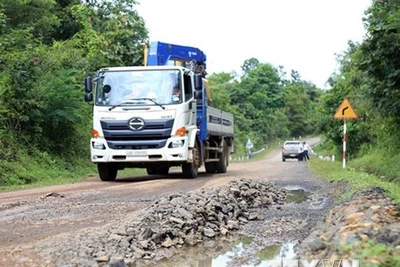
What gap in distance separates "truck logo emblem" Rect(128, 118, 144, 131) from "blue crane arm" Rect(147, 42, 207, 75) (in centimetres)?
355

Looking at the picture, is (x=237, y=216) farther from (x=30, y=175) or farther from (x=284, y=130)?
(x=284, y=130)

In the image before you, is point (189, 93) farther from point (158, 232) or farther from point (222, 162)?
point (158, 232)

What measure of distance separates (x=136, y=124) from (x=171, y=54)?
439 cm

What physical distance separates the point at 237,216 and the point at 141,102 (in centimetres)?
569

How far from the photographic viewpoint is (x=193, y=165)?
1499 cm

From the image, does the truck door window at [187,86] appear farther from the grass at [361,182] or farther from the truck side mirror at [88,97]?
the grass at [361,182]

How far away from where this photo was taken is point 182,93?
46.3ft

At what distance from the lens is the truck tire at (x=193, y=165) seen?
14830 millimetres

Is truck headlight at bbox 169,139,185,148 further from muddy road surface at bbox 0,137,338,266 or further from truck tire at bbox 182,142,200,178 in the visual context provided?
muddy road surface at bbox 0,137,338,266

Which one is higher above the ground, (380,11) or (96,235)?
(380,11)

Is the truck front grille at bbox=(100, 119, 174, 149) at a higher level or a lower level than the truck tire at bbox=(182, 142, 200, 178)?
higher

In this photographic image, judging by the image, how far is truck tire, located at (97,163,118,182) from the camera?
14781 mm

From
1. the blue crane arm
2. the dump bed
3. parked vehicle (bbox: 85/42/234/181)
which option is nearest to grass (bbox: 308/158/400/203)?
the dump bed

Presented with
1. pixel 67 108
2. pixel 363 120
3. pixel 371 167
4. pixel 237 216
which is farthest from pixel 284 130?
pixel 237 216
